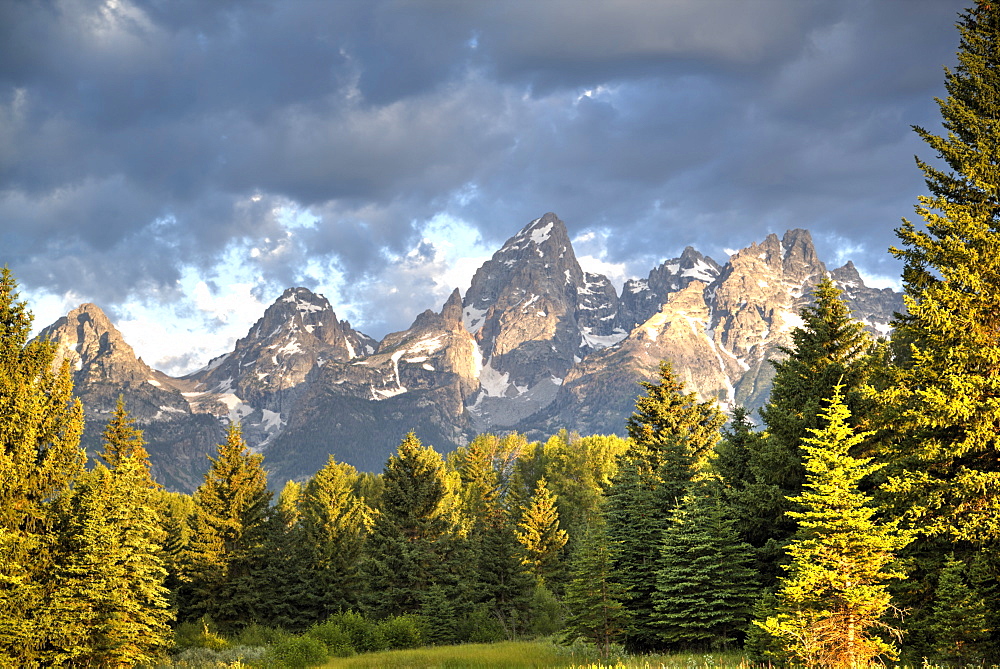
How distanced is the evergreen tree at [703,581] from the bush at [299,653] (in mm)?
13840

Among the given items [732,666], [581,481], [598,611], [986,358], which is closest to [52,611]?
[598,611]

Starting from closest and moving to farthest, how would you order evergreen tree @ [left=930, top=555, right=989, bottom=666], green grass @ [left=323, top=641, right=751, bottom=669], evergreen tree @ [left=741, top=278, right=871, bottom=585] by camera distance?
1. evergreen tree @ [left=930, top=555, right=989, bottom=666]
2. green grass @ [left=323, top=641, right=751, bottom=669]
3. evergreen tree @ [left=741, top=278, right=871, bottom=585]

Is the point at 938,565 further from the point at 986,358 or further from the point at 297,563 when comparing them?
the point at 297,563

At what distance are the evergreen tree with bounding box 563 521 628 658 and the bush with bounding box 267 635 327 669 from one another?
10645 millimetres

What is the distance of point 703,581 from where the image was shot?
23.6 meters

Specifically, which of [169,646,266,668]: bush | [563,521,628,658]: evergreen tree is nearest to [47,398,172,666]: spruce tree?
[169,646,266,668]: bush

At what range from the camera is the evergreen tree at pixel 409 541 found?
153 feet

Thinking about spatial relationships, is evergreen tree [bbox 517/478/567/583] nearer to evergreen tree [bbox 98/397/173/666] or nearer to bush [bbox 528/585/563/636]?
bush [bbox 528/585/563/636]

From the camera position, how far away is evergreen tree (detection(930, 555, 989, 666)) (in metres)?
15.6

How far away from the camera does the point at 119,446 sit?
46.5 m

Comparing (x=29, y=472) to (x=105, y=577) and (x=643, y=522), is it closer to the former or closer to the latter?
(x=105, y=577)

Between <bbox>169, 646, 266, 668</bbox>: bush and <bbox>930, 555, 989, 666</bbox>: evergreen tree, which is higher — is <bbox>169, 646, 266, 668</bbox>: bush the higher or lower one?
the lower one

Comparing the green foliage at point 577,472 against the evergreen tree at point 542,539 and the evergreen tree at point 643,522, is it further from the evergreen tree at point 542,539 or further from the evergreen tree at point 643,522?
the evergreen tree at point 643,522

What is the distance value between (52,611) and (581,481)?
69.5 m
